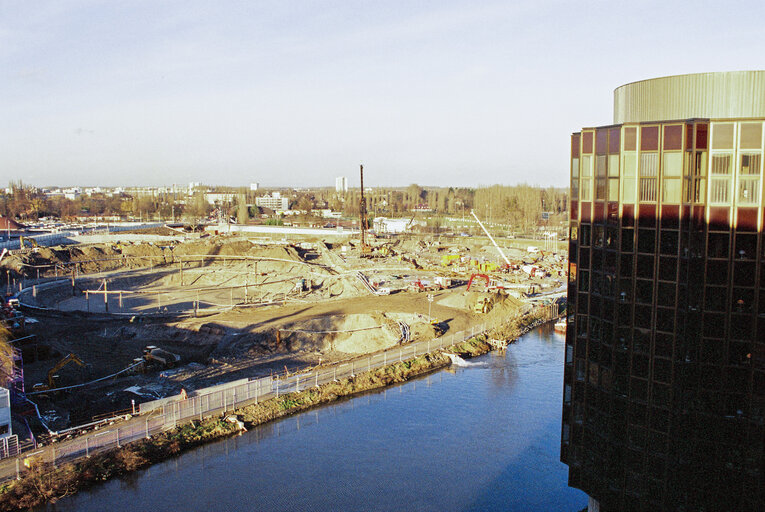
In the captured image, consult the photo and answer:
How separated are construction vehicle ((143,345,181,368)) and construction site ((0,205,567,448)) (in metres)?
0.06

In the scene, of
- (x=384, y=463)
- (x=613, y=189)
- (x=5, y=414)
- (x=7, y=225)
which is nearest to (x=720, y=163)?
(x=613, y=189)

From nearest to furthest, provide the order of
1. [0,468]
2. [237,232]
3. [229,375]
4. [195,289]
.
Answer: [0,468]
[229,375]
[195,289]
[237,232]

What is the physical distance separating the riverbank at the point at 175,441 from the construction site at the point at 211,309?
2.47 m

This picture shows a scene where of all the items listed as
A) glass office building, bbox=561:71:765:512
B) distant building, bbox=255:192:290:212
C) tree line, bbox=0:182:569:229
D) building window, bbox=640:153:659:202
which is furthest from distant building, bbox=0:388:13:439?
distant building, bbox=255:192:290:212

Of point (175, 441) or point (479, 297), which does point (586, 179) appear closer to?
point (175, 441)

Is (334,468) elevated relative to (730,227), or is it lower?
lower

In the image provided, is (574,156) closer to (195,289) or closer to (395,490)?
(395,490)

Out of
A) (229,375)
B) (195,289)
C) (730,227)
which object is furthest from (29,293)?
(730,227)

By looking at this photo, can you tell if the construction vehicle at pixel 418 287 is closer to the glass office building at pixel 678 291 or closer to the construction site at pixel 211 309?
the construction site at pixel 211 309

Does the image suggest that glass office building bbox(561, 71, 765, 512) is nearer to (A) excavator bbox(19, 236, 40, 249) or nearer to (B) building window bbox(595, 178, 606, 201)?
(B) building window bbox(595, 178, 606, 201)

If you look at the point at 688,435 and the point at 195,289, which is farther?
the point at 195,289

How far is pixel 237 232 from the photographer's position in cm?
8056

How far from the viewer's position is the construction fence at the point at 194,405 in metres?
Answer: 16.6

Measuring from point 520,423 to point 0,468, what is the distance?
15256 millimetres
